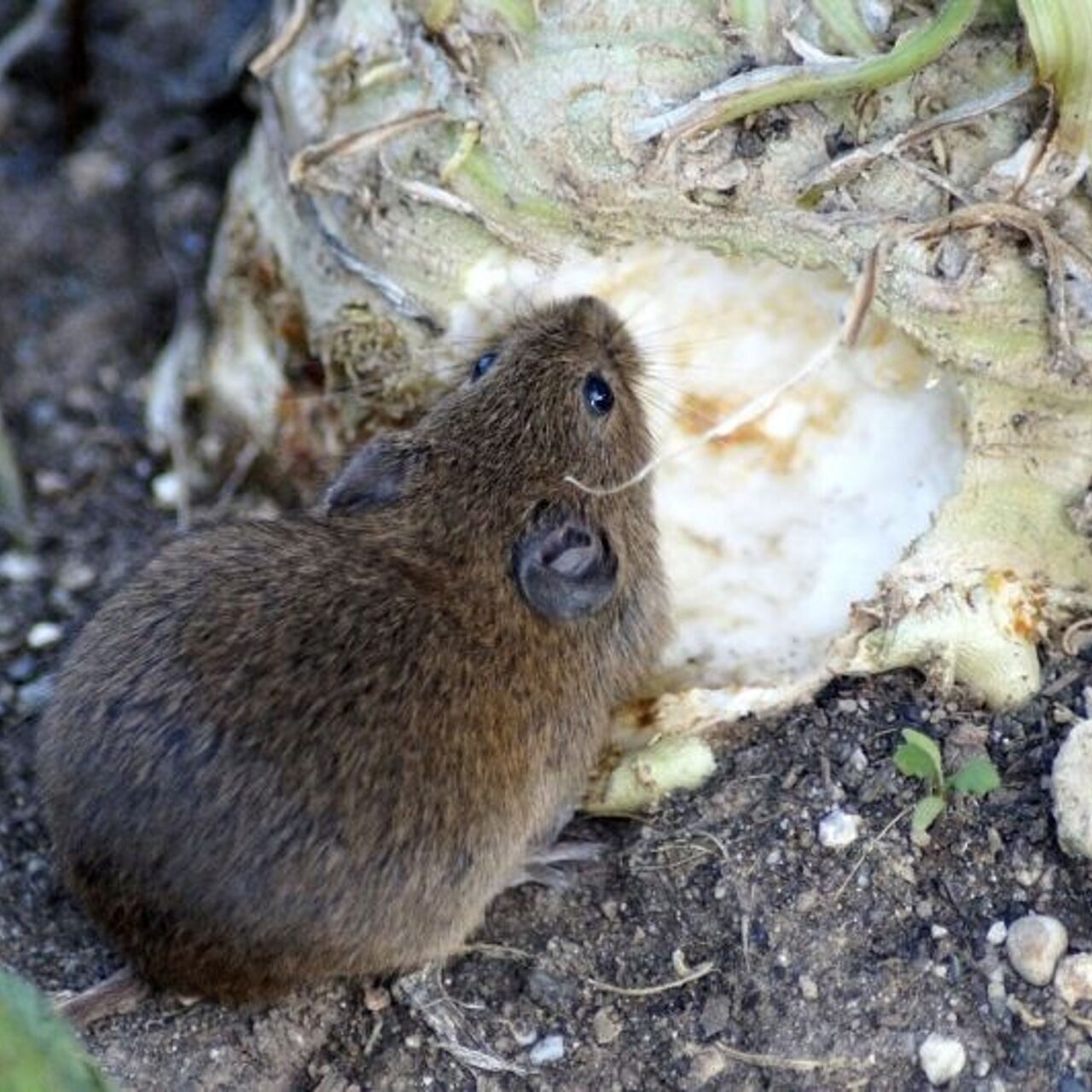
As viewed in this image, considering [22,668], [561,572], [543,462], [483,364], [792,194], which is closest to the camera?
[792,194]

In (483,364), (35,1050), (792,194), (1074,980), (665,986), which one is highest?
(35,1050)

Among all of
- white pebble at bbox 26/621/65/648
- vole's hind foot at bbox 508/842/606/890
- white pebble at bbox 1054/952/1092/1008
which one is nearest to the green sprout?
white pebble at bbox 1054/952/1092/1008

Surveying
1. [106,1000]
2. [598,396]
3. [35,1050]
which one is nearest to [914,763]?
[598,396]

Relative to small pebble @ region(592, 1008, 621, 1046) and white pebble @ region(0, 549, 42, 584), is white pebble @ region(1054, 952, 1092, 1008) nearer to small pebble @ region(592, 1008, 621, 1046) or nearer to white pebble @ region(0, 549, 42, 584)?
small pebble @ region(592, 1008, 621, 1046)

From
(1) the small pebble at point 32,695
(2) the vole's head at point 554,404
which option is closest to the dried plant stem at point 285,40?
(2) the vole's head at point 554,404

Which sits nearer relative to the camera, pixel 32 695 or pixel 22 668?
pixel 32 695

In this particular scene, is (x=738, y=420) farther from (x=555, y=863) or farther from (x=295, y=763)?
(x=295, y=763)

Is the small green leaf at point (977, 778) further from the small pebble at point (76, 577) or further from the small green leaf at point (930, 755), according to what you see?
the small pebble at point (76, 577)
